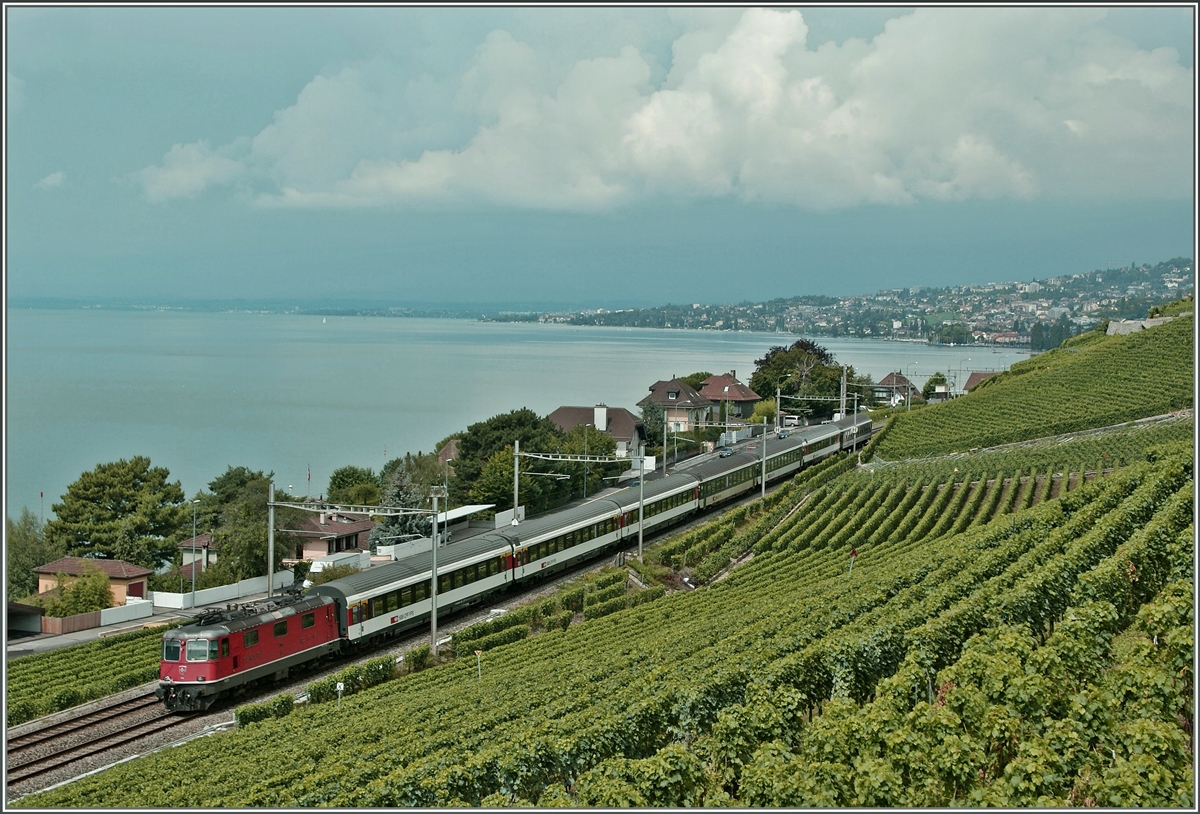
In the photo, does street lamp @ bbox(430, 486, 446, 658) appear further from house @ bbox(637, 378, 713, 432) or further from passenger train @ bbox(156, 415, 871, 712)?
house @ bbox(637, 378, 713, 432)

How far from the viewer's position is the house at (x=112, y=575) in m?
37.4

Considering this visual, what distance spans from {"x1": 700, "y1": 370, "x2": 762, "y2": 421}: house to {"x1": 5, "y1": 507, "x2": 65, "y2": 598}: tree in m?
50.0

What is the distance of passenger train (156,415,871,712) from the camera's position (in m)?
20.3

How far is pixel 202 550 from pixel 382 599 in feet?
79.8

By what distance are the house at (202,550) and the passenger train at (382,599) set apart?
19683mm

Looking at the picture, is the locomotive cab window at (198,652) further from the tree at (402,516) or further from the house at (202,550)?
the house at (202,550)

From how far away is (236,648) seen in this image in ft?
68.1

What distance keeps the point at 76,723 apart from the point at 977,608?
57.4 ft

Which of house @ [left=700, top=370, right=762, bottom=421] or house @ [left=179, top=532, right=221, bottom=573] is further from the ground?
house @ [left=700, top=370, right=762, bottom=421]

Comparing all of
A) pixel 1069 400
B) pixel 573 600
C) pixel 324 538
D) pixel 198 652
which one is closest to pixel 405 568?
pixel 573 600

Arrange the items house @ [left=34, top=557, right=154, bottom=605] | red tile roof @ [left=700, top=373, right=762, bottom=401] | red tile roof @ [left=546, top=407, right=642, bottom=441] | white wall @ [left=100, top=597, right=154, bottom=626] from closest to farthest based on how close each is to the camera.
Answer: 1. white wall @ [left=100, top=597, right=154, bottom=626]
2. house @ [left=34, top=557, right=154, bottom=605]
3. red tile roof @ [left=546, top=407, right=642, bottom=441]
4. red tile roof @ [left=700, top=373, right=762, bottom=401]

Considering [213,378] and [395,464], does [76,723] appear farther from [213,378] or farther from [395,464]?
[213,378]

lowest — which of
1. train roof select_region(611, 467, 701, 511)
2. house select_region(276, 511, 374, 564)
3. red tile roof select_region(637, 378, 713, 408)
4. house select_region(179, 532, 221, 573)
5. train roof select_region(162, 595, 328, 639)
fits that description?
house select_region(179, 532, 221, 573)

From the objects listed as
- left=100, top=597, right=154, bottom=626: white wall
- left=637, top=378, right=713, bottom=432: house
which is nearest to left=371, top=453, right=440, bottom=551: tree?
left=100, top=597, right=154, bottom=626: white wall
